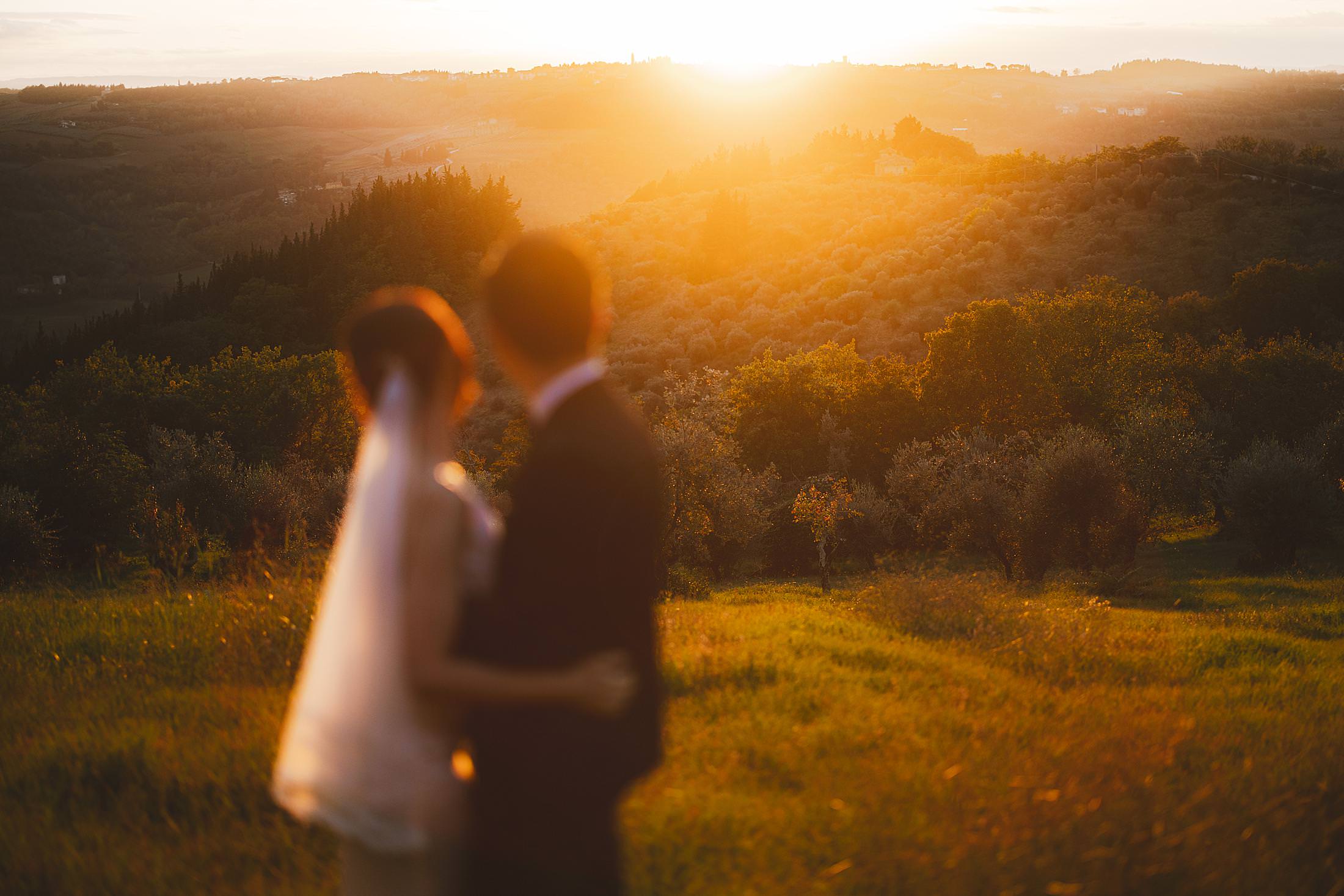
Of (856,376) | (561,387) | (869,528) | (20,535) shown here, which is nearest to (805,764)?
(561,387)

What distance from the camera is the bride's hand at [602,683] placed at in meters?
2.25

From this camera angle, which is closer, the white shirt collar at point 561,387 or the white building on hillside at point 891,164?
the white shirt collar at point 561,387

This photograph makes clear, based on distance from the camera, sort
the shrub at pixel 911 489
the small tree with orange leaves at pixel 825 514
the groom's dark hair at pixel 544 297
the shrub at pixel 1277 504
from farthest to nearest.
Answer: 1. the shrub at pixel 911 489
2. the small tree with orange leaves at pixel 825 514
3. the shrub at pixel 1277 504
4. the groom's dark hair at pixel 544 297

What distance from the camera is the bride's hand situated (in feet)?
7.37

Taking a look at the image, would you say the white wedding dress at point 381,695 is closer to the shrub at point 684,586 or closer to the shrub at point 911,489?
the shrub at point 684,586

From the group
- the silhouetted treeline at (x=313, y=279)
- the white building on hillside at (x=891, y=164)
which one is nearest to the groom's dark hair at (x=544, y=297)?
the silhouetted treeline at (x=313, y=279)

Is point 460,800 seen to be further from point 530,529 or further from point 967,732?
point 967,732

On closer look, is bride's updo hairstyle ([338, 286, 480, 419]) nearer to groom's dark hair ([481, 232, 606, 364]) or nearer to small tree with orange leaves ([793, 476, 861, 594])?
groom's dark hair ([481, 232, 606, 364])

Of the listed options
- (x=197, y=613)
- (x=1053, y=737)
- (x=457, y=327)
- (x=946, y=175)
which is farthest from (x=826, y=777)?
(x=946, y=175)

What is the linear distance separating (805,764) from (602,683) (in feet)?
8.82

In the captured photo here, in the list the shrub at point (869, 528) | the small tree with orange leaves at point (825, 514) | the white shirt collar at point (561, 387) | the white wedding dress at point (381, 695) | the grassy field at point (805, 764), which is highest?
the white shirt collar at point (561, 387)

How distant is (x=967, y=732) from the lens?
16.7ft

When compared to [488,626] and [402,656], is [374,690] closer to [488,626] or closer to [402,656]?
[402,656]

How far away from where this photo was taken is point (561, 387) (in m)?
2.42
